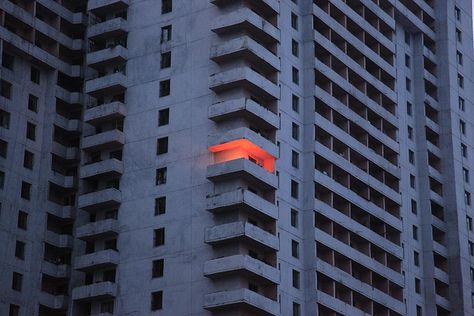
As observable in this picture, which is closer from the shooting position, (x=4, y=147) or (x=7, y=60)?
(x=4, y=147)

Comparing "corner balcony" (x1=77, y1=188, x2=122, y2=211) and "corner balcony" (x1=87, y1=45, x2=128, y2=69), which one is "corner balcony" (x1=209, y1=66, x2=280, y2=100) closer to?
"corner balcony" (x1=87, y1=45, x2=128, y2=69)

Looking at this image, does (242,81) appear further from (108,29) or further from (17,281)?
(17,281)

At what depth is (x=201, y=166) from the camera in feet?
334

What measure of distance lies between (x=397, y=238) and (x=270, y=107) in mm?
23268

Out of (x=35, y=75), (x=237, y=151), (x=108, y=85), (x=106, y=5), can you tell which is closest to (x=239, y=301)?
(x=237, y=151)

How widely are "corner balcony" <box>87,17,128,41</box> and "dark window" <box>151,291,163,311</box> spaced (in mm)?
25474

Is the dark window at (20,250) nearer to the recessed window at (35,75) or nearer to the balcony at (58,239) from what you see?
the balcony at (58,239)

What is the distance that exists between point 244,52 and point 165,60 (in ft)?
26.9

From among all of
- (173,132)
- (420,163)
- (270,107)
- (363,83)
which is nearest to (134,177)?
(173,132)

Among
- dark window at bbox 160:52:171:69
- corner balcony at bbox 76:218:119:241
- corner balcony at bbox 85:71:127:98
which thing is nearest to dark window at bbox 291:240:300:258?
corner balcony at bbox 76:218:119:241

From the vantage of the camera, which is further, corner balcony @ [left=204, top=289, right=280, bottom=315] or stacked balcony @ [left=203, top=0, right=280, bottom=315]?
stacked balcony @ [left=203, top=0, right=280, bottom=315]

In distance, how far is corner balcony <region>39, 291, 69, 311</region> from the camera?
106m

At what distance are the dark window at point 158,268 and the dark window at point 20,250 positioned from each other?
40.1ft

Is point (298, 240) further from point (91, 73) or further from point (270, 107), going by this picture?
point (91, 73)
